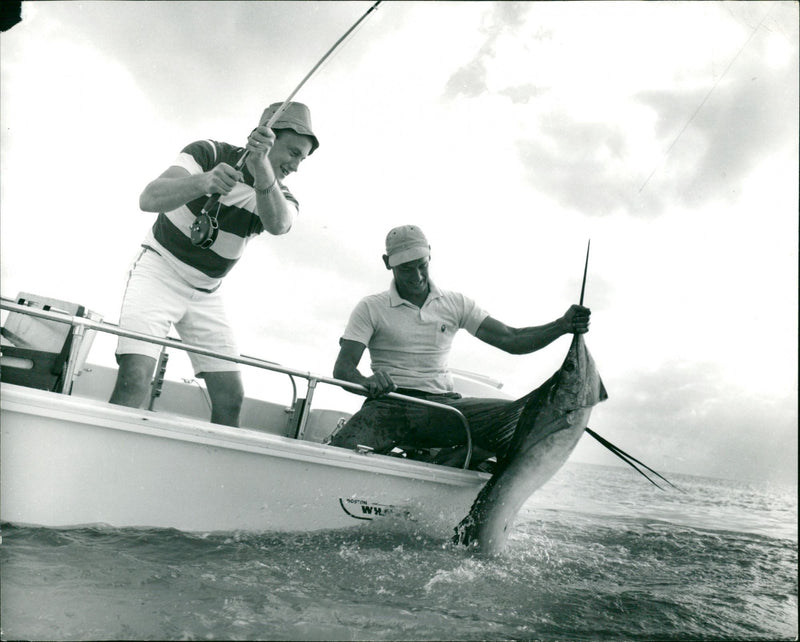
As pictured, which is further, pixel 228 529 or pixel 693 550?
pixel 693 550

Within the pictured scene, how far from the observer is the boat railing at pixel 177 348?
9.20ft

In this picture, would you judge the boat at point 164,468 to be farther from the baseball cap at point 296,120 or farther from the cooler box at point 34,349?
the baseball cap at point 296,120

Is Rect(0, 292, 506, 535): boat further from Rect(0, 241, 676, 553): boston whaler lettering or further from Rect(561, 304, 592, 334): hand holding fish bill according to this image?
Rect(561, 304, 592, 334): hand holding fish bill

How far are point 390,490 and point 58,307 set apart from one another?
234 centimetres

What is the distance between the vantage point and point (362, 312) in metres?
4.39

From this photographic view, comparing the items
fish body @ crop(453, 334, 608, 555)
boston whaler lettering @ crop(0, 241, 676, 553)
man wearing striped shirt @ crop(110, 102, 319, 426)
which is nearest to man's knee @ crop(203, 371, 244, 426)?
man wearing striped shirt @ crop(110, 102, 319, 426)

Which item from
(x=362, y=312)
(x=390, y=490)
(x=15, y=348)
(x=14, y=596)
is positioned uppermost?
(x=362, y=312)

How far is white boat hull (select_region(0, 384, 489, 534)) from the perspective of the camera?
105 inches

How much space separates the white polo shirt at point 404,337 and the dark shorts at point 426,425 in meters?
0.32

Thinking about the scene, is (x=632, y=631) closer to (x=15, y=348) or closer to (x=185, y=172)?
(x=185, y=172)

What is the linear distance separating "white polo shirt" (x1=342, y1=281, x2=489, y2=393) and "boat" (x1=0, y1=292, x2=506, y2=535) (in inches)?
24.6

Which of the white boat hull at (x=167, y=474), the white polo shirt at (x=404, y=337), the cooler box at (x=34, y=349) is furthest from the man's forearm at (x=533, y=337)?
the cooler box at (x=34, y=349)

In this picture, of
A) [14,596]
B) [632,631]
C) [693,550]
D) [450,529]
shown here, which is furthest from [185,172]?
[693,550]

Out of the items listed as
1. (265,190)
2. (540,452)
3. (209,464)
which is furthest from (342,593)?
(265,190)
